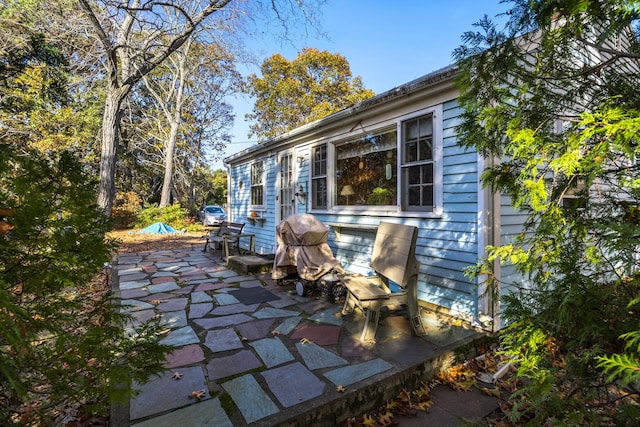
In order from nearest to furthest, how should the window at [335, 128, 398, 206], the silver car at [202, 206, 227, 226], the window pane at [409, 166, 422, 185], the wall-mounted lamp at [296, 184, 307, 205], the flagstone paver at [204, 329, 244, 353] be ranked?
the flagstone paver at [204, 329, 244, 353] → the window pane at [409, 166, 422, 185] → the window at [335, 128, 398, 206] → the wall-mounted lamp at [296, 184, 307, 205] → the silver car at [202, 206, 227, 226]

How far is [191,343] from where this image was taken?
296 cm

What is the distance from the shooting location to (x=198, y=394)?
2.13 metres

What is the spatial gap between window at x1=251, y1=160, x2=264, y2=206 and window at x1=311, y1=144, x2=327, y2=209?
2681mm

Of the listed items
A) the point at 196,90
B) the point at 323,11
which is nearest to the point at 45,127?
the point at 196,90

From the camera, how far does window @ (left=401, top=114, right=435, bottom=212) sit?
13.3 feet

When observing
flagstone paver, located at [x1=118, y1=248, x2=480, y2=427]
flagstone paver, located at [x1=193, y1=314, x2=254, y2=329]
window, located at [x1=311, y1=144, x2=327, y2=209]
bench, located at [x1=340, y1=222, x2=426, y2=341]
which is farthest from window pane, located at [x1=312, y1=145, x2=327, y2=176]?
flagstone paver, located at [x1=193, y1=314, x2=254, y2=329]

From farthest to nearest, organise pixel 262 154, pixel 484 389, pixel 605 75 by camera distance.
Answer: pixel 262 154 → pixel 484 389 → pixel 605 75

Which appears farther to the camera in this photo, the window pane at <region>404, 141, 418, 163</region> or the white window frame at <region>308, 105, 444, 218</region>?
the window pane at <region>404, 141, 418, 163</region>

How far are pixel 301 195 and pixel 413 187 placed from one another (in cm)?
292

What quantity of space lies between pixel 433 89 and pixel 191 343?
13.1ft

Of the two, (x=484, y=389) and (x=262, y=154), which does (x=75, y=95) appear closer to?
(x=262, y=154)

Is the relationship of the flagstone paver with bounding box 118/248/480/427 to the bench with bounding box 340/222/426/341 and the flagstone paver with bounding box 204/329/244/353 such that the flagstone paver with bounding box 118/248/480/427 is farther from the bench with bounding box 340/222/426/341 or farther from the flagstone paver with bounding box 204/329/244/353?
the bench with bounding box 340/222/426/341

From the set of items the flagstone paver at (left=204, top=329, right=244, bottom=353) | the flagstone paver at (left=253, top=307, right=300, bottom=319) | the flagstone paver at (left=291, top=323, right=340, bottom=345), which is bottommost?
the flagstone paver at (left=253, top=307, right=300, bottom=319)

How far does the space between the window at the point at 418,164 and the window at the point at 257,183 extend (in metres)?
5.14
